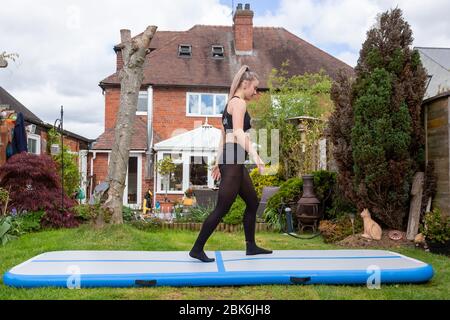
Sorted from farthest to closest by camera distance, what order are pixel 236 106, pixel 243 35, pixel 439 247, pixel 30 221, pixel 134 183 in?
1. pixel 243 35
2. pixel 134 183
3. pixel 30 221
4. pixel 439 247
5. pixel 236 106

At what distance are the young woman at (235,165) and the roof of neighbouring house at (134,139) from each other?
45.8ft

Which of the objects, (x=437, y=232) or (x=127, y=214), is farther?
(x=127, y=214)

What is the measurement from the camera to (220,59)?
22.2 m

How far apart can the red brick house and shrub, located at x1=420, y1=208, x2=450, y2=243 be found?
10.5 metres

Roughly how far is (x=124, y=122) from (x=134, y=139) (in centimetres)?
1146

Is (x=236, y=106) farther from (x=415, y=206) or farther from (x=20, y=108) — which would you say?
(x=20, y=108)

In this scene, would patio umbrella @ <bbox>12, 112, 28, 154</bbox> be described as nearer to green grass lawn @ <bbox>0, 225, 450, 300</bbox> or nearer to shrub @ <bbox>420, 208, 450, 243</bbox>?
green grass lawn @ <bbox>0, 225, 450, 300</bbox>

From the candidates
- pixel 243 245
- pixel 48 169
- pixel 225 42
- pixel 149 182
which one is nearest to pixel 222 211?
pixel 243 245

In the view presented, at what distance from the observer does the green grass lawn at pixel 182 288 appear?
153 inches

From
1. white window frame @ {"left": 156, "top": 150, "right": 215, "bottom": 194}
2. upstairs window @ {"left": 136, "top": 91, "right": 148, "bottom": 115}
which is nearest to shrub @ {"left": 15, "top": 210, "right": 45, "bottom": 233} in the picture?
white window frame @ {"left": 156, "top": 150, "right": 215, "bottom": 194}

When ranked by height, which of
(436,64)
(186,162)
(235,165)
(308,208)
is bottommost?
(308,208)

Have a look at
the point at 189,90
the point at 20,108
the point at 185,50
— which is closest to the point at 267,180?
the point at 189,90

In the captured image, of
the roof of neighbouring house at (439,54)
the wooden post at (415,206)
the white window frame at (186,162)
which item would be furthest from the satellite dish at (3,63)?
the roof of neighbouring house at (439,54)

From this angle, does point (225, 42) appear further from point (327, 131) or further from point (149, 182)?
point (327, 131)
